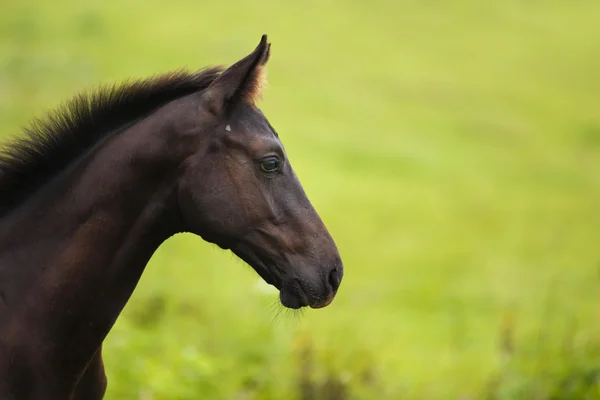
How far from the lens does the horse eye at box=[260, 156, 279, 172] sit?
1815mm

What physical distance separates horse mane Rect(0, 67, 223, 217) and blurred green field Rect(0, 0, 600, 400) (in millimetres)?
1168

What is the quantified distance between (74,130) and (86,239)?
29cm

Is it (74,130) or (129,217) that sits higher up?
(74,130)

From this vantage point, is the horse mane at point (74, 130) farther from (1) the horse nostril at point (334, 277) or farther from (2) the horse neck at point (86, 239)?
(1) the horse nostril at point (334, 277)

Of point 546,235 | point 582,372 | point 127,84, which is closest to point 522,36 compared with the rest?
point 546,235

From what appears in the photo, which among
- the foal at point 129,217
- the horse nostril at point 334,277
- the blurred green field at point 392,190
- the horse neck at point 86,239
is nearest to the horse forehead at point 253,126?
the foal at point 129,217

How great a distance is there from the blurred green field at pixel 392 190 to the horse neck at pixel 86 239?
1.08 metres

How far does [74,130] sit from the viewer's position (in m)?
1.90

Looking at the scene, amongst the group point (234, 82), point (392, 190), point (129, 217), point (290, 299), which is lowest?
point (392, 190)

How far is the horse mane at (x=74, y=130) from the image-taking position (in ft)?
6.18

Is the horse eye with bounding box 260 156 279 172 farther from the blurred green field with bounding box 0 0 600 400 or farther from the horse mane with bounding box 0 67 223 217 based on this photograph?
the blurred green field with bounding box 0 0 600 400

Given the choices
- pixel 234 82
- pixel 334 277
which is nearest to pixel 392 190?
pixel 334 277

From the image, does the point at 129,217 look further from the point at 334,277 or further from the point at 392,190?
the point at 392,190

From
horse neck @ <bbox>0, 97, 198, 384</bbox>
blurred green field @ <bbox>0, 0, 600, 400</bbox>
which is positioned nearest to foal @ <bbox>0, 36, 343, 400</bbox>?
horse neck @ <bbox>0, 97, 198, 384</bbox>
